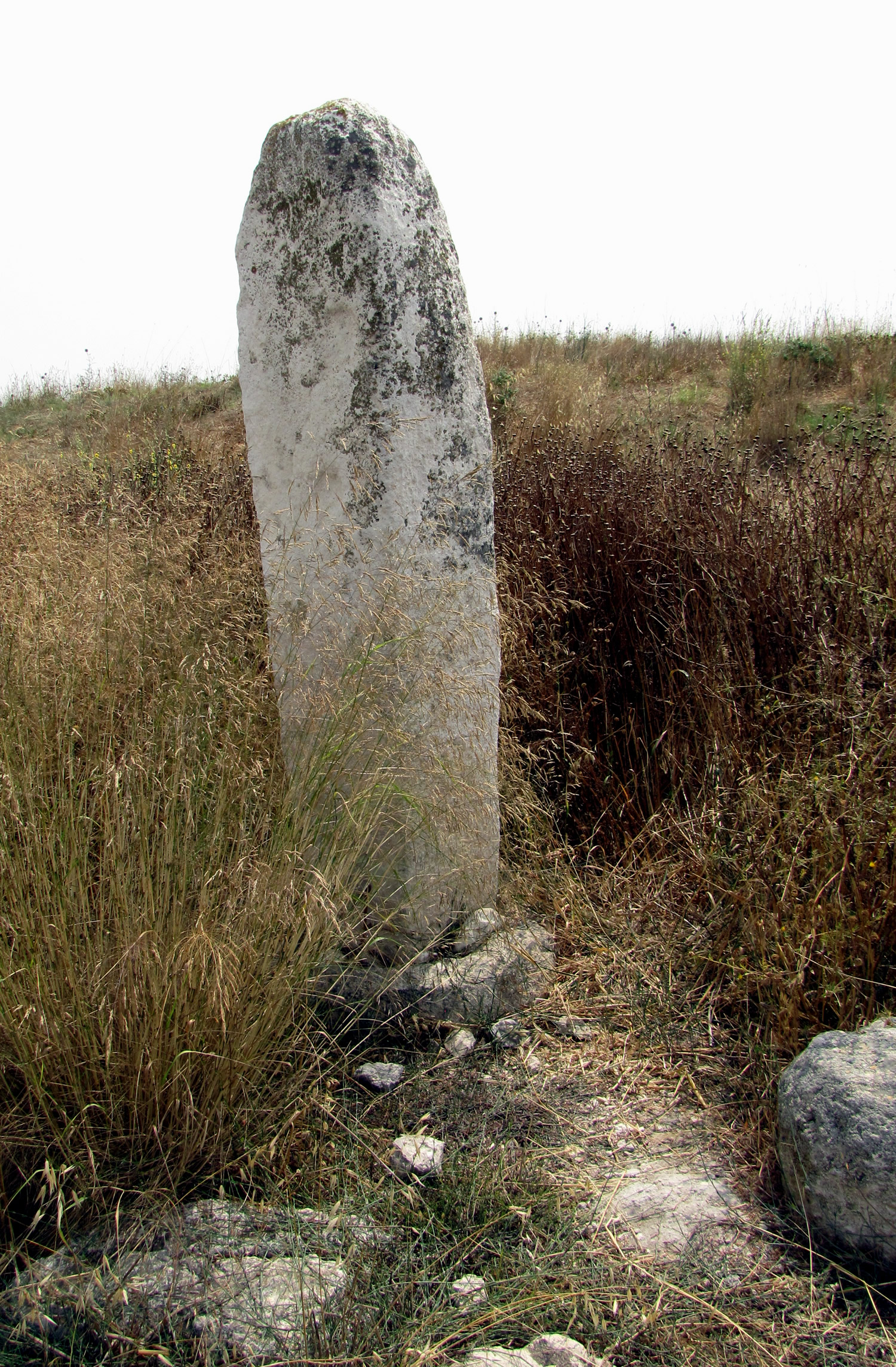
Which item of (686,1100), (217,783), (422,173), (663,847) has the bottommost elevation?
A: (686,1100)

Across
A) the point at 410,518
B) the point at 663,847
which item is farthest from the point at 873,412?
the point at 410,518

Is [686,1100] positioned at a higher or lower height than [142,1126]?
lower

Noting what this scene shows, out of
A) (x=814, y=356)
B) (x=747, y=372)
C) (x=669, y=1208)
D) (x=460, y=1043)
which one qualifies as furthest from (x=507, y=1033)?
(x=814, y=356)

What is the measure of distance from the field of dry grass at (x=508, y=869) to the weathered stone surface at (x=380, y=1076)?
0.08 m

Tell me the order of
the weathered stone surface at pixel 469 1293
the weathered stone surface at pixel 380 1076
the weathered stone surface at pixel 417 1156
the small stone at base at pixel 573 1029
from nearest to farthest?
the weathered stone surface at pixel 469 1293 → the weathered stone surface at pixel 417 1156 → the weathered stone surface at pixel 380 1076 → the small stone at base at pixel 573 1029

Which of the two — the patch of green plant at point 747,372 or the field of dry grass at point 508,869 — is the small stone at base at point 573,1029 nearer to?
the field of dry grass at point 508,869

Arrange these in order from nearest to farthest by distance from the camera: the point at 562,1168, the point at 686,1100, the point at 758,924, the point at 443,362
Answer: the point at 562,1168 → the point at 686,1100 → the point at 758,924 → the point at 443,362

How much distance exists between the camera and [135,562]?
254 cm

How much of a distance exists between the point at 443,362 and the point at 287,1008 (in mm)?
1764

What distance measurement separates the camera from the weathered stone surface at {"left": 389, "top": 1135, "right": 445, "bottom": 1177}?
206 centimetres

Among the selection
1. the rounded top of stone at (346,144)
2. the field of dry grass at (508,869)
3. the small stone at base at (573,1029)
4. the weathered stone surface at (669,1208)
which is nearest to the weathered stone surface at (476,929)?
the field of dry grass at (508,869)

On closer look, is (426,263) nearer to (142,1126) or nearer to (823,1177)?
(142,1126)

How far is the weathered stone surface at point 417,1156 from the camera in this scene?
2.06 m

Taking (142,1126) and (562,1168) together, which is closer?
(142,1126)
